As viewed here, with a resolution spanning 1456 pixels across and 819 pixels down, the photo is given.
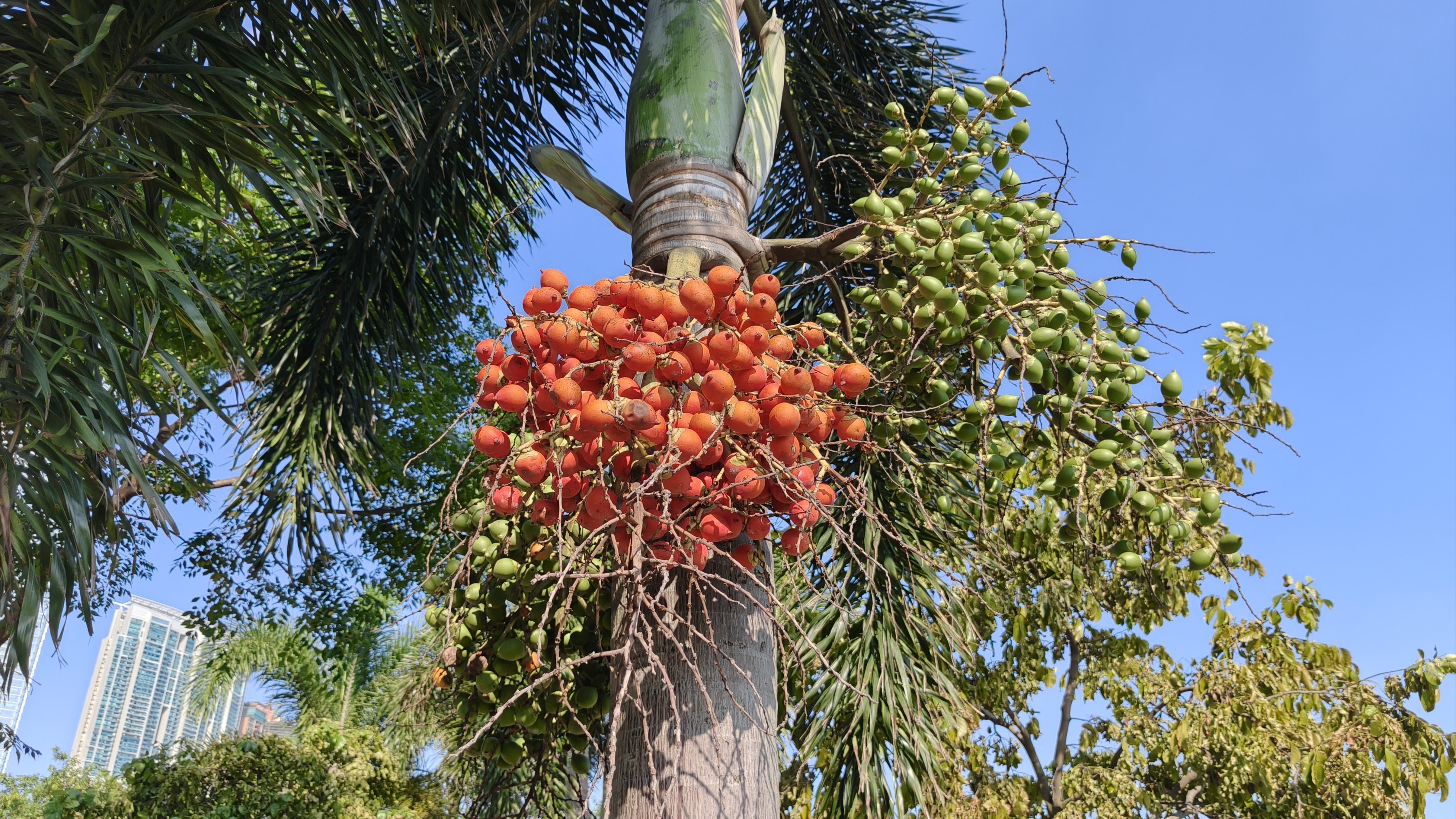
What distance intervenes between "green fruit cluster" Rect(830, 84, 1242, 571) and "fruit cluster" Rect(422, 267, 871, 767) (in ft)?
0.89

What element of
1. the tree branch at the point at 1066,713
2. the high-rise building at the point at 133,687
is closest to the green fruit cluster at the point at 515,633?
the tree branch at the point at 1066,713

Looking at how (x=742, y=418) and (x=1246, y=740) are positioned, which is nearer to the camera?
(x=742, y=418)

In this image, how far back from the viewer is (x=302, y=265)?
3.98 meters

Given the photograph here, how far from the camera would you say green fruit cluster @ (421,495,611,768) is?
59.0 inches

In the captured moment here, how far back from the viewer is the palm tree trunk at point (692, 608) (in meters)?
1.28

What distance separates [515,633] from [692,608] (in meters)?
0.32

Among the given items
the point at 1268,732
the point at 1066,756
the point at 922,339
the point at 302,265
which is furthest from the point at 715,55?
the point at 1066,756

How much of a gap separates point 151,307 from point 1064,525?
2.03 metres

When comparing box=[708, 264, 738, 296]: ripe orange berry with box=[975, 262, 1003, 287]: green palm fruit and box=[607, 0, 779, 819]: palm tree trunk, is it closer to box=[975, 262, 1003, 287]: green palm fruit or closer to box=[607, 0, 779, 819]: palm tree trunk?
box=[607, 0, 779, 819]: palm tree trunk

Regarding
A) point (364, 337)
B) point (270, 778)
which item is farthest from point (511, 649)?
point (270, 778)

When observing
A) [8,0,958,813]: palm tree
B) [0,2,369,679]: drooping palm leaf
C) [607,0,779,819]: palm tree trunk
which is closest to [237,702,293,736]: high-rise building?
[8,0,958,813]: palm tree

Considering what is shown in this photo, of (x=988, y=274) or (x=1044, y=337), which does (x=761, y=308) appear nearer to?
(x=988, y=274)

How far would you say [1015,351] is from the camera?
1.72 m

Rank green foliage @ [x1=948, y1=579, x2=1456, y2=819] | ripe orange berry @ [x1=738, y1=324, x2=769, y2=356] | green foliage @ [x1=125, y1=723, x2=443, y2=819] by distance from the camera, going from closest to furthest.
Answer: ripe orange berry @ [x1=738, y1=324, x2=769, y2=356] → green foliage @ [x1=948, y1=579, x2=1456, y2=819] → green foliage @ [x1=125, y1=723, x2=443, y2=819]
